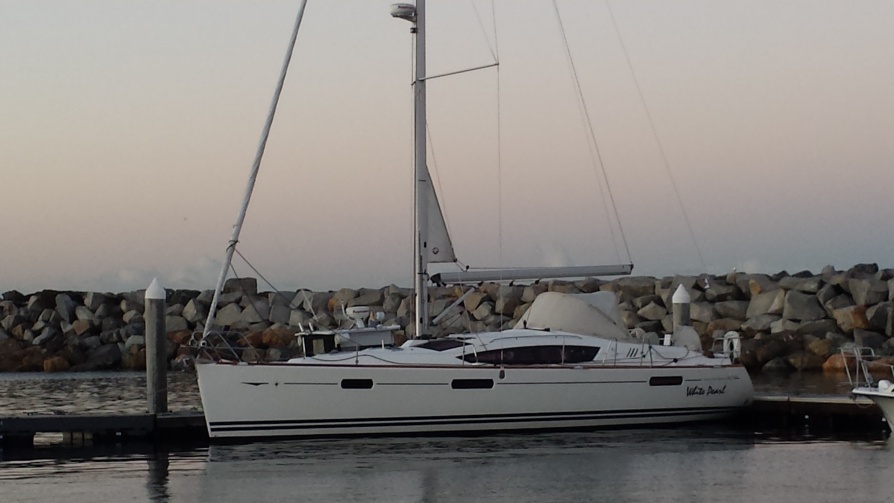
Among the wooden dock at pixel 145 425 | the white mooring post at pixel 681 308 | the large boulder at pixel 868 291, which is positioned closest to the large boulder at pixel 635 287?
the large boulder at pixel 868 291

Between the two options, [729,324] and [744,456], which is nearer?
[744,456]

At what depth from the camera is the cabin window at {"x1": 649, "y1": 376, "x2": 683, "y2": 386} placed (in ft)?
72.5

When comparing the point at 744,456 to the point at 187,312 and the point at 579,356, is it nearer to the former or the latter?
the point at 579,356

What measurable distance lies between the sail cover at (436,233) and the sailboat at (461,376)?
0.02 metres

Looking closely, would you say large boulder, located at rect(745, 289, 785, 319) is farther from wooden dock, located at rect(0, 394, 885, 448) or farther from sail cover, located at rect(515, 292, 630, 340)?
sail cover, located at rect(515, 292, 630, 340)

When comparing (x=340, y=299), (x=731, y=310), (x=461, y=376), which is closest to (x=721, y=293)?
(x=731, y=310)

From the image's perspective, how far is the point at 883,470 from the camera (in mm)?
17391

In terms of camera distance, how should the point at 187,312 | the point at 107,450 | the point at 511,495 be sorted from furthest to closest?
the point at 187,312 → the point at 107,450 → the point at 511,495

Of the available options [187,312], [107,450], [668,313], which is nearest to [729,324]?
[668,313]

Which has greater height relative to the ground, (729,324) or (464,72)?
(464,72)

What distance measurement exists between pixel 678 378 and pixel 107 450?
31.3 ft

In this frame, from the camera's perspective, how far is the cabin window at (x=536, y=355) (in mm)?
21047

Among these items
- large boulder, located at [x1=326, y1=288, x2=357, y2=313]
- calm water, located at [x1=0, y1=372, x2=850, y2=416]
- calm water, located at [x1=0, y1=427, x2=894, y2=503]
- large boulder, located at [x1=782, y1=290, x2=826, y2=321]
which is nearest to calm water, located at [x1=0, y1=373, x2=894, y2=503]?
calm water, located at [x1=0, y1=427, x2=894, y2=503]

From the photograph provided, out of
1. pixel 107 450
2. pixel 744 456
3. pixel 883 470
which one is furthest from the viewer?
pixel 107 450
